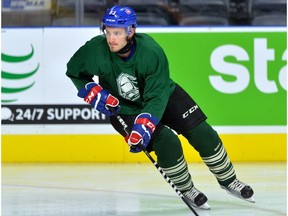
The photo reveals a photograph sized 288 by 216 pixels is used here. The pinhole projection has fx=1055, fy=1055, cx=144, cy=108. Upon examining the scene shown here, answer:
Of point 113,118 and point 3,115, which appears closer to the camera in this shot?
point 113,118

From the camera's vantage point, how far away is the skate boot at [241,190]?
19.4 ft

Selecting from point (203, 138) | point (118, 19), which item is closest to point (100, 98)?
point (118, 19)

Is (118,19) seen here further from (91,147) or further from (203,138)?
(91,147)

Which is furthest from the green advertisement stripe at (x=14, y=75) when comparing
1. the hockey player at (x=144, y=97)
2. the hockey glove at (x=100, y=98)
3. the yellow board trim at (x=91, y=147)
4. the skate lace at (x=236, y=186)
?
the skate lace at (x=236, y=186)

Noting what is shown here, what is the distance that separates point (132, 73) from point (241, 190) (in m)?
0.94

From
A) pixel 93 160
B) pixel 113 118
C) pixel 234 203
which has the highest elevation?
pixel 113 118

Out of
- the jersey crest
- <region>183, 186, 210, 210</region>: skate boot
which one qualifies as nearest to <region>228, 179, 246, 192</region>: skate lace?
<region>183, 186, 210, 210</region>: skate boot

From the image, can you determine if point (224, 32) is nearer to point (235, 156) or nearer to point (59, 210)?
point (235, 156)

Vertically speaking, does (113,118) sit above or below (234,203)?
above

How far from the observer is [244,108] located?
816 centimetres

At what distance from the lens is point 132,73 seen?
560 centimetres

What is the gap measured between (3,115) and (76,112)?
563mm

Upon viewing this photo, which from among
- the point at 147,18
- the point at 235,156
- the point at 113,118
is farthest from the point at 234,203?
the point at 147,18

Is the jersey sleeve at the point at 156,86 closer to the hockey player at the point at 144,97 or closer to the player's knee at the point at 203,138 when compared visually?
the hockey player at the point at 144,97
